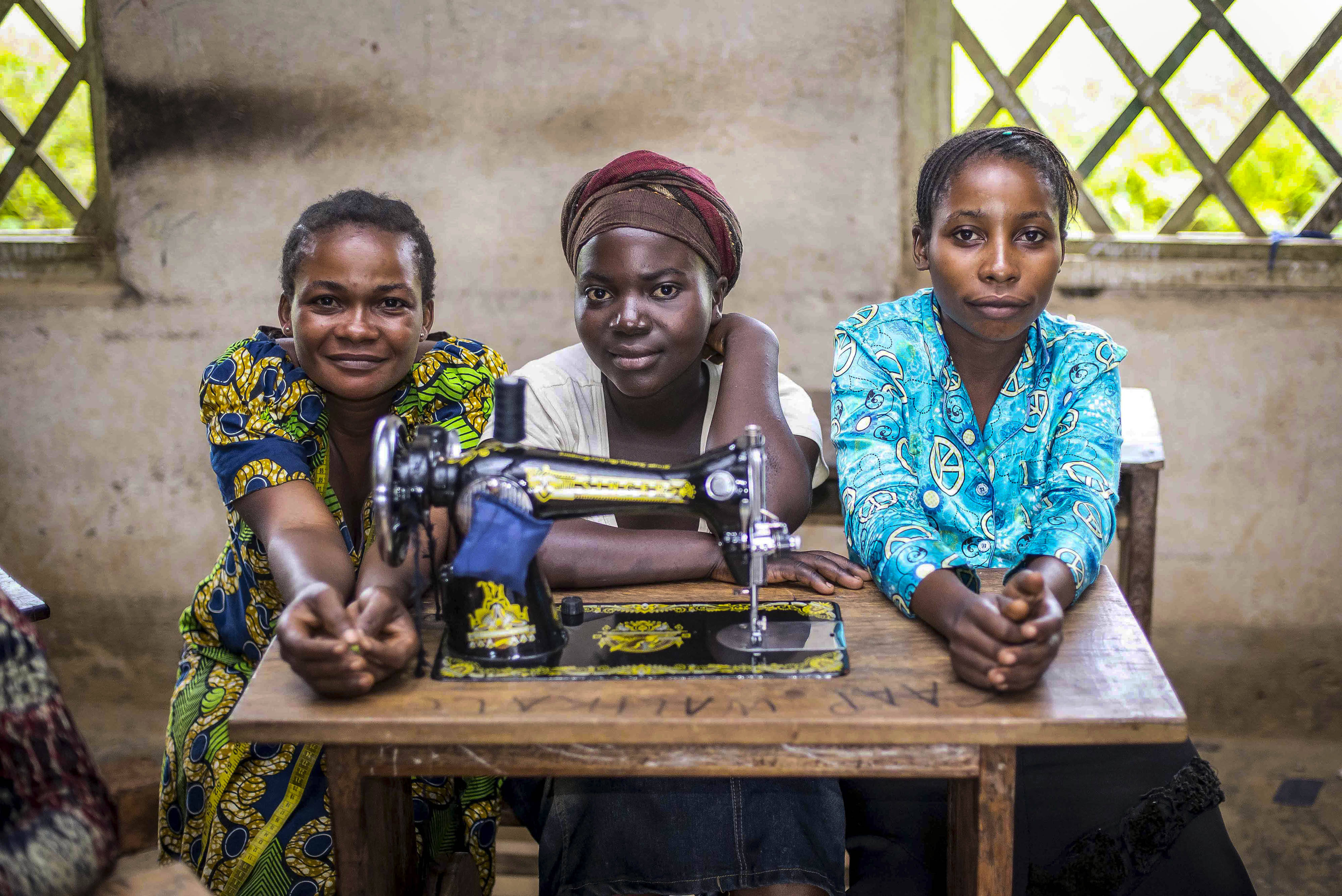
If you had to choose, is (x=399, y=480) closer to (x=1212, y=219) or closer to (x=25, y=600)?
(x=25, y=600)

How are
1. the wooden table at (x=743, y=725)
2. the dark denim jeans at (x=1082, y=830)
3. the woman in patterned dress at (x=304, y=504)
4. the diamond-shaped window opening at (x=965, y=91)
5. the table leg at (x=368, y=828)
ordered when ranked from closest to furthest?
the wooden table at (x=743, y=725) → the table leg at (x=368, y=828) → the dark denim jeans at (x=1082, y=830) → the woman in patterned dress at (x=304, y=504) → the diamond-shaped window opening at (x=965, y=91)

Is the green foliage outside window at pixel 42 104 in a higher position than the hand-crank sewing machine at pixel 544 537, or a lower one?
higher

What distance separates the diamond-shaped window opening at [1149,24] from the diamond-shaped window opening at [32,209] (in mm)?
3393

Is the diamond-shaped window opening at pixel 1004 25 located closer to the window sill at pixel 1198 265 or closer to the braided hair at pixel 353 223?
the window sill at pixel 1198 265

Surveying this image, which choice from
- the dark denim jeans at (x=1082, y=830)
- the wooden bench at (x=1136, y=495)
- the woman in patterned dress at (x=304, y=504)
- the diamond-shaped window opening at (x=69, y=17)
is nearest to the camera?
the dark denim jeans at (x=1082, y=830)

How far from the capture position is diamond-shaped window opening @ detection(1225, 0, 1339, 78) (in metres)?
3.17

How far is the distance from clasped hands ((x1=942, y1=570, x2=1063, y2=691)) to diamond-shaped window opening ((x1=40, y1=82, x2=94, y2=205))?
342 centimetres

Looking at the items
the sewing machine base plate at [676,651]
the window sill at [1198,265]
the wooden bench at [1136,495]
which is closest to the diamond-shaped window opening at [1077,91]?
the window sill at [1198,265]

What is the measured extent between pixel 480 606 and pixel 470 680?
0.33 feet

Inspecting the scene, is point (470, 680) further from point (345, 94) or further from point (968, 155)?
point (345, 94)

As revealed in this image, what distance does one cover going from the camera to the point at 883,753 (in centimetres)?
130

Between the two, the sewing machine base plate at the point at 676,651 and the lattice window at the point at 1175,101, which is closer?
the sewing machine base plate at the point at 676,651

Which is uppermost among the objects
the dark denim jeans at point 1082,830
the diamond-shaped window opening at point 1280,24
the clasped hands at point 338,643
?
the diamond-shaped window opening at point 1280,24

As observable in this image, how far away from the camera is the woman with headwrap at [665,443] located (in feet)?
5.37
